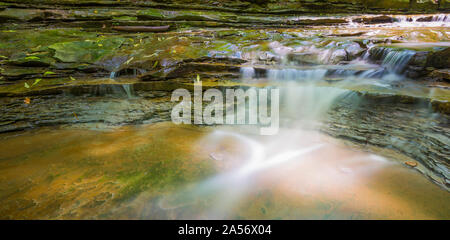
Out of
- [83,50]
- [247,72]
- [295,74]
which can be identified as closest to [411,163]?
[295,74]

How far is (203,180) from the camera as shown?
2256 millimetres

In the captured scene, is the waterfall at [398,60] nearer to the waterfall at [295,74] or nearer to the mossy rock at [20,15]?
the waterfall at [295,74]

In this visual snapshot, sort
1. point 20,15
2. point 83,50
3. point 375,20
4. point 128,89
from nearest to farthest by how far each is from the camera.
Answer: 1. point 128,89
2. point 83,50
3. point 20,15
4. point 375,20

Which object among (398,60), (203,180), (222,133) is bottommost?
(203,180)

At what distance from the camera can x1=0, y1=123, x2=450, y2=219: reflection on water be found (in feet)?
5.91

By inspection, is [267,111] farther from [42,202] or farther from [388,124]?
[42,202]

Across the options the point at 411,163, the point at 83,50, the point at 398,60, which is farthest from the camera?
the point at 83,50

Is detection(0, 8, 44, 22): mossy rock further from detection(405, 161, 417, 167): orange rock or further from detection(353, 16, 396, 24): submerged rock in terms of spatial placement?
detection(353, 16, 396, 24): submerged rock

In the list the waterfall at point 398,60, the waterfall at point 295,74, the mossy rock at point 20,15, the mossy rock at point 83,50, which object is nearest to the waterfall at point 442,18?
the waterfall at point 398,60

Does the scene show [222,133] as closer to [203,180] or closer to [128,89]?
[203,180]

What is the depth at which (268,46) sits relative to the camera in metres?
5.00

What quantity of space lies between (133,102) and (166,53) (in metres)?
1.54

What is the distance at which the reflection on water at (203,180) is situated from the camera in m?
1.80
